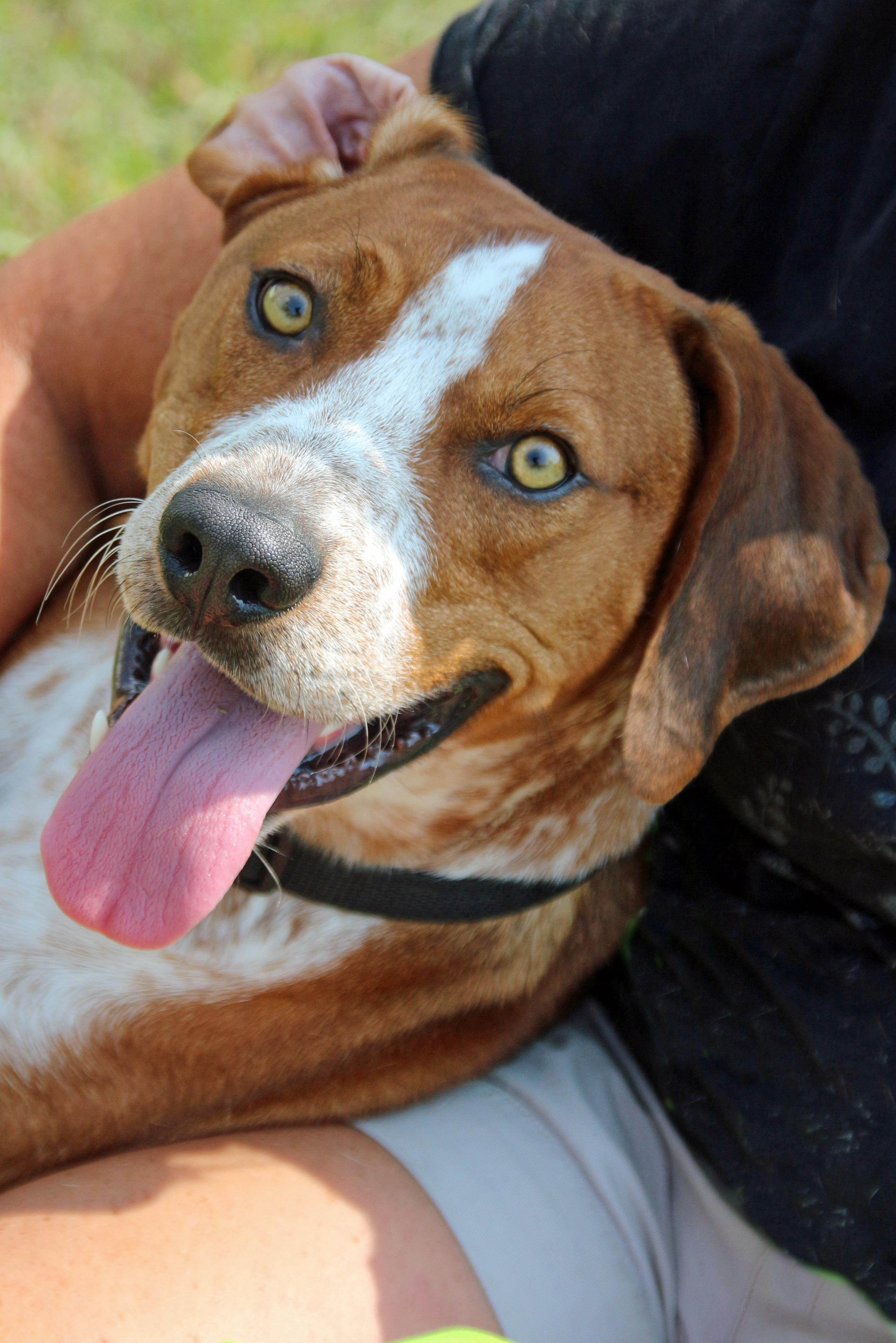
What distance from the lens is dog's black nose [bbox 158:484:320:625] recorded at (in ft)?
6.08

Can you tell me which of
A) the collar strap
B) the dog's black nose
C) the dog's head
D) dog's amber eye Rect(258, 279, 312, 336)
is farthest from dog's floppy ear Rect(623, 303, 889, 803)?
dog's amber eye Rect(258, 279, 312, 336)

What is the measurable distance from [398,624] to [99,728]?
0.68 m

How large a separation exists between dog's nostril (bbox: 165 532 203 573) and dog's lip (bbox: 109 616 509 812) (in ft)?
1.00

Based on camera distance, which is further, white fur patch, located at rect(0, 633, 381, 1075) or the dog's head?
white fur patch, located at rect(0, 633, 381, 1075)

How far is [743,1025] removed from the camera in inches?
91.1

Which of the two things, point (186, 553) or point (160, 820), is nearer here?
point (186, 553)

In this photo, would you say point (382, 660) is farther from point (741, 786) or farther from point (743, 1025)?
point (743, 1025)

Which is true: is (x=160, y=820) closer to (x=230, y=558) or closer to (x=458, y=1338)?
(x=230, y=558)

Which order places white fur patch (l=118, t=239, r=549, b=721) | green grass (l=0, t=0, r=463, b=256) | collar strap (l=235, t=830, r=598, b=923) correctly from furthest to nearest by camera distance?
1. green grass (l=0, t=0, r=463, b=256)
2. collar strap (l=235, t=830, r=598, b=923)
3. white fur patch (l=118, t=239, r=549, b=721)

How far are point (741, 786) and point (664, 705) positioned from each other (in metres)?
0.31

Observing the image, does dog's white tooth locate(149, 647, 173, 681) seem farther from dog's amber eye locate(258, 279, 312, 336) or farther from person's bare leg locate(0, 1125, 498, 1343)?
person's bare leg locate(0, 1125, 498, 1343)

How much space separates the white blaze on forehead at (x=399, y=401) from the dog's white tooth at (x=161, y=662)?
1.26 ft

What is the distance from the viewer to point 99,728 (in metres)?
2.27

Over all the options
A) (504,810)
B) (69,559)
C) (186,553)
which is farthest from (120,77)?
(504,810)
